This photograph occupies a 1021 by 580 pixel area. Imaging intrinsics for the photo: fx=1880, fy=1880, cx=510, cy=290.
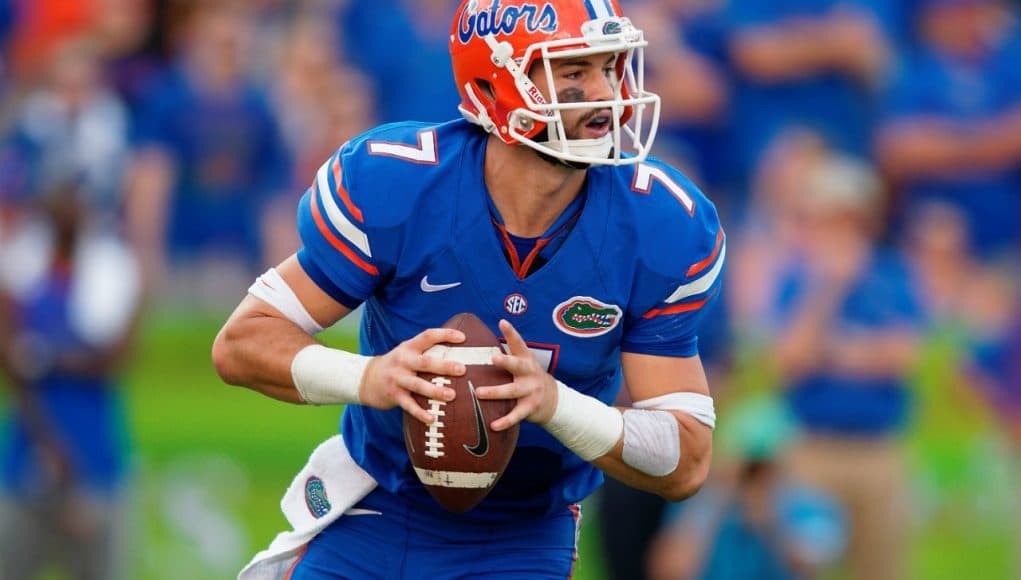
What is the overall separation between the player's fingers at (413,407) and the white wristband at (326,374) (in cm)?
15

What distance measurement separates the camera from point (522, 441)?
438 centimetres

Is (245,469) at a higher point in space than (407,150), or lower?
lower

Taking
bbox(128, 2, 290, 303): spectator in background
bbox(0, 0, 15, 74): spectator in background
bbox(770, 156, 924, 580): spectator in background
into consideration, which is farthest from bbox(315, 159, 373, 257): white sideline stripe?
bbox(0, 0, 15, 74): spectator in background

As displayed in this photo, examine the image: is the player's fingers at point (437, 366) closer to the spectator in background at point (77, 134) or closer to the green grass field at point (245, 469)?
the spectator in background at point (77, 134)

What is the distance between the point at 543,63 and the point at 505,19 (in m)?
0.14

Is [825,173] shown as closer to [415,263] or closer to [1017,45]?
[1017,45]

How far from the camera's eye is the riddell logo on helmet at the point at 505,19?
14.1 ft

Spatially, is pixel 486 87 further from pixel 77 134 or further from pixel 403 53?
pixel 403 53

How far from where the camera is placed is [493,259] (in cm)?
425

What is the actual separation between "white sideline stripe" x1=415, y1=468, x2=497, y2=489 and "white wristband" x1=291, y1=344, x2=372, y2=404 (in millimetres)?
245

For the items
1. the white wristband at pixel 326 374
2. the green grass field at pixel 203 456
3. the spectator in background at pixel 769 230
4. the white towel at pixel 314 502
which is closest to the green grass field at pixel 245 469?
the green grass field at pixel 203 456

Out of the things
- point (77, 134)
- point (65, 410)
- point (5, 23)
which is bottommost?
point (65, 410)

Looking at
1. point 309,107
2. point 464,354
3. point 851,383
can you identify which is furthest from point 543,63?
point 309,107

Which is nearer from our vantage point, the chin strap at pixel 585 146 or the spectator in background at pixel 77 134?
the chin strap at pixel 585 146
